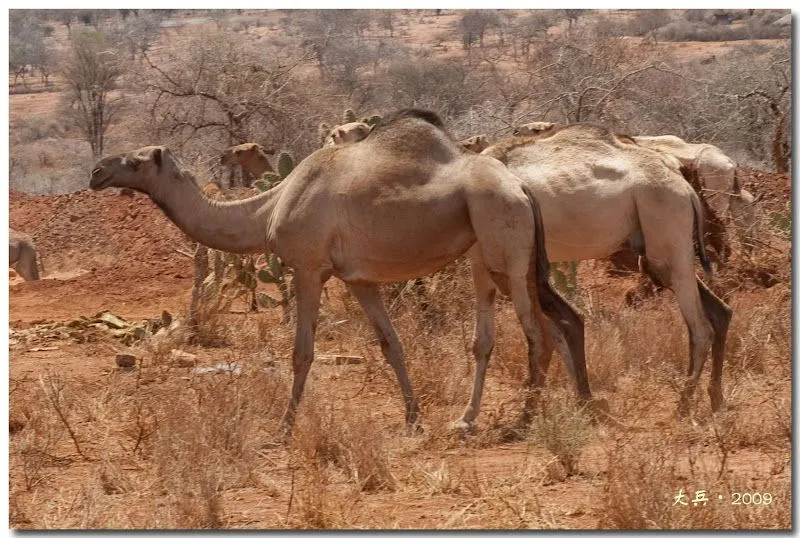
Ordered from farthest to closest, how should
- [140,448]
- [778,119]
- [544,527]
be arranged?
[778,119], [140,448], [544,527]

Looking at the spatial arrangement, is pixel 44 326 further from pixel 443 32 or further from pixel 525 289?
pixel 443 32

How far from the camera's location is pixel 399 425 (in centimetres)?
922

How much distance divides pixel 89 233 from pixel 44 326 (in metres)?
6.25

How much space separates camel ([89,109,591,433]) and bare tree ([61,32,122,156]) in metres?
20.5

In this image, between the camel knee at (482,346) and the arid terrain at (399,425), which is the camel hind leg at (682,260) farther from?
the camel knee at (482,346)

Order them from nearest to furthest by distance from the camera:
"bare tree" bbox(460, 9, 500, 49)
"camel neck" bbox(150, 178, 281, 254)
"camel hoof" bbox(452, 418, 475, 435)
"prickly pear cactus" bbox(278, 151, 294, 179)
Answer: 1. "camel hoof" bbox(452, 418, 475, 435)
2. "camel neck" bbox(150, 178, 281, 254)
3. "prickly pear cactus" bbox(278, 151, 294, 179)
4. "bare tree" bbox(460, 9, 500, 49)

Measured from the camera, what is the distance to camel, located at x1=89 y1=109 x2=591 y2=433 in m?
8.65

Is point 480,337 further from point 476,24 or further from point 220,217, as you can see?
point 476,24

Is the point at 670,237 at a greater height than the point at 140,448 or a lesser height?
greater

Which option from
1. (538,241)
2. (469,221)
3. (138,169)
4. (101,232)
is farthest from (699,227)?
(101,232)

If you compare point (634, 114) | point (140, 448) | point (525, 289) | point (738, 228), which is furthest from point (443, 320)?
point (634, 114)

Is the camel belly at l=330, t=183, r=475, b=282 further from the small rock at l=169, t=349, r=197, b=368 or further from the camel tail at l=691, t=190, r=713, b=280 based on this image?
the small rock at l=169, t=349, r=197, b=368

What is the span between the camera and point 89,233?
64.4 feet

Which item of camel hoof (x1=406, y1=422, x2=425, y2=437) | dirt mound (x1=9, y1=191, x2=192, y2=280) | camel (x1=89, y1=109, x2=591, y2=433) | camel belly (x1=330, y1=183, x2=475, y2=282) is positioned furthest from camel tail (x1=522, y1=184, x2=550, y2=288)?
dirt mound (x1=9, y1=191, x2=192, y2=280)
